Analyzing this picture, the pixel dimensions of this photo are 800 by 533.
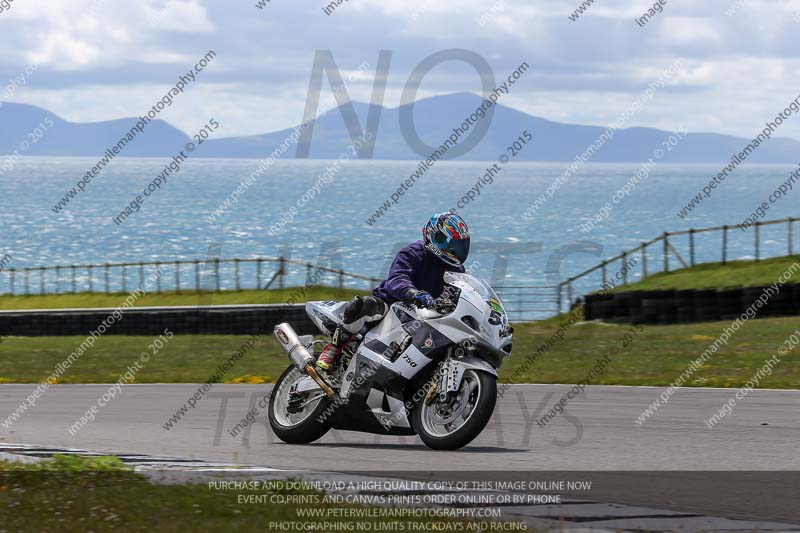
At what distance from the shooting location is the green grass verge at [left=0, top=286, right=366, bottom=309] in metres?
37.4

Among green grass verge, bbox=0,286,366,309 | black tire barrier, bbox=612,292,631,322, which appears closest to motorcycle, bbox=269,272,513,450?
black tire barrier, bbox=612,292,631,322

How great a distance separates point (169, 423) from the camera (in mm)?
11961

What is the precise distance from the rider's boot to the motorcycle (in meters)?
0.05

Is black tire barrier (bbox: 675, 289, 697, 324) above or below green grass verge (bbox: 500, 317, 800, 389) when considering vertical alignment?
above

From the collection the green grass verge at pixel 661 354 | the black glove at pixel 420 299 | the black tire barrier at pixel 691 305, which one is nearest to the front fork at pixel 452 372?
the black glove at pixel 420 299

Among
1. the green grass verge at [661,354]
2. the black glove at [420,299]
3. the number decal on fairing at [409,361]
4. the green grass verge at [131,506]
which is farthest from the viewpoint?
the green grass verge at [661,354]

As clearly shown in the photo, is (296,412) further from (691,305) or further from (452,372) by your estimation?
(691,305)

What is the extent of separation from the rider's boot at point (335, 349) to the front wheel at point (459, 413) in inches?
35.9

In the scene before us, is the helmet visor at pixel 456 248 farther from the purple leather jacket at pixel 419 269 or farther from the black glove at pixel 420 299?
the black glove at pixel 420 299

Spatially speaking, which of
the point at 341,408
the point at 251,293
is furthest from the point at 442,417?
the point at 251,293

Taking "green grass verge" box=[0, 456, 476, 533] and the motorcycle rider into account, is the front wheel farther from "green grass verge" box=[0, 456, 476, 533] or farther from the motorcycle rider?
"green grass verge" box=[0, 456, 476, 533]

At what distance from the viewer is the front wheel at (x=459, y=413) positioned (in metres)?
9.05

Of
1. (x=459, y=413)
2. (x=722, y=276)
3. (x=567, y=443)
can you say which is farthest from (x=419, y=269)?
(x=722, y=276)

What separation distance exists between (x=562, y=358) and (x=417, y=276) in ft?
33.4
